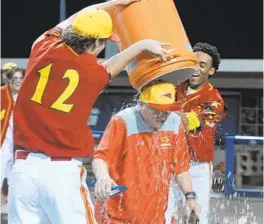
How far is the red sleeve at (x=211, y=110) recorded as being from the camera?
5.75 metres

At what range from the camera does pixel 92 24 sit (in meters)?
3.83

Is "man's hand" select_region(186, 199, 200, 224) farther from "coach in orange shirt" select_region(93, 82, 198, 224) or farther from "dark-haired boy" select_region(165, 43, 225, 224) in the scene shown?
"dark-haired boy" select_region(165, 43, 225, 224)

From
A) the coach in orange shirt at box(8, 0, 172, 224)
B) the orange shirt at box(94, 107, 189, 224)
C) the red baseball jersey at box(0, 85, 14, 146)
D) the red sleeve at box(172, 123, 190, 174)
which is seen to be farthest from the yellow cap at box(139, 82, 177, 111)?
the red baseball jersey at box(0, 85, 14, 146)

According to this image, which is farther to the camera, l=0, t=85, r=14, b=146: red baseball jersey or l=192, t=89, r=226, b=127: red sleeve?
l=0, t=85, r=14, b=146: red baseball jersey

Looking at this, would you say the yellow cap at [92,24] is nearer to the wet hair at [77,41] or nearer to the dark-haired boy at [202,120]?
the wet hair at [77,41]

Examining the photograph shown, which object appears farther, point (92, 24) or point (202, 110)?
point (202, 110)

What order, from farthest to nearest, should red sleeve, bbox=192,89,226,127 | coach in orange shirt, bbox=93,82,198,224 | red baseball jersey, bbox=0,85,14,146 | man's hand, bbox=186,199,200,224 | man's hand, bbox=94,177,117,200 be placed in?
red baseball jersey, bbox=0,85,14,146, red sleeve, bbox=192,89,226,127, man's hand, bbox=186,199,200,224, coach in orange shirt, bbox=93,82,198,224, man's hand, bbox=94,177,117,200

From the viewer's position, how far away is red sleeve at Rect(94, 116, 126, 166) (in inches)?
169

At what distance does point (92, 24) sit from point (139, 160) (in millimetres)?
896

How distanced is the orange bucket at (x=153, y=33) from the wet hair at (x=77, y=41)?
56cm

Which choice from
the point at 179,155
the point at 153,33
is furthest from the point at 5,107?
the point at 153,33

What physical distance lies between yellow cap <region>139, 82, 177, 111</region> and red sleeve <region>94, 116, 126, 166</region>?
0.63 ft

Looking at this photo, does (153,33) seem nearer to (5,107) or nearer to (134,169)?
(134,169)

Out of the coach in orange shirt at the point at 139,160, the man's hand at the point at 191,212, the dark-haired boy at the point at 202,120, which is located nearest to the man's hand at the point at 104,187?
the coach in orange shirt at the point at 139,160
